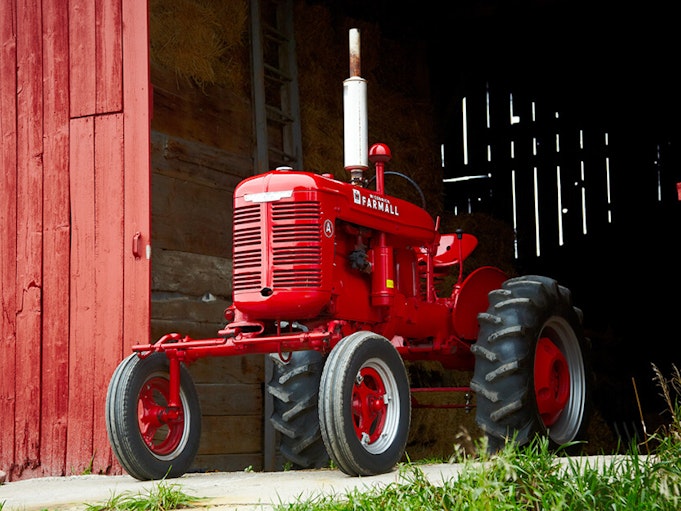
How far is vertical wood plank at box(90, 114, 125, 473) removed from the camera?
5.96 m

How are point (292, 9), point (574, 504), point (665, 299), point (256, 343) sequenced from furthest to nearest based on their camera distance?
point (665, 299) → point (292, 9) → point (256, 343) → point (574, 504)

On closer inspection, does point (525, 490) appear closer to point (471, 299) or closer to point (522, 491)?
point (522, 491)

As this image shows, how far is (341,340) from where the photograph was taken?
4578 mm

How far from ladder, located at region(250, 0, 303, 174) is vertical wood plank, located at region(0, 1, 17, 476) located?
1.61 meters

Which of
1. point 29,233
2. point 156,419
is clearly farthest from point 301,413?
point 29,233

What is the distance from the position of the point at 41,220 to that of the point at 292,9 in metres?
2.81

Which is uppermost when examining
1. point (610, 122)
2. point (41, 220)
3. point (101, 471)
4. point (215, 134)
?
point (610, 122)

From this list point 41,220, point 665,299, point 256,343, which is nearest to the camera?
point 256,343

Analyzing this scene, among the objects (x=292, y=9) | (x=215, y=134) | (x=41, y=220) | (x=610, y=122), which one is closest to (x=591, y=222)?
(x=610, y=122)

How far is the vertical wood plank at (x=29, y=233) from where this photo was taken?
6.26m

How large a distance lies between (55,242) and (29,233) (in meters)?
0.23

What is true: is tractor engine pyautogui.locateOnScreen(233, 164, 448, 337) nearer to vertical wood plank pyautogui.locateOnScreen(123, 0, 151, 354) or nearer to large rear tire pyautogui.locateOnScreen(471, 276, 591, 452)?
large rear tire pyautogui.locateOnScreen(471, 276, 591, 452)

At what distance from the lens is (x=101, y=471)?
590 cm

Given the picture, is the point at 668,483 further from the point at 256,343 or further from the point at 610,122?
the point at 610,122
